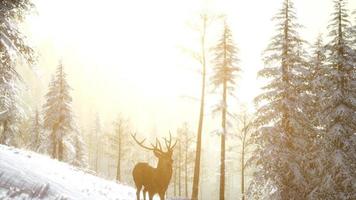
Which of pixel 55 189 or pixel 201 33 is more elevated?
pixel 201 33

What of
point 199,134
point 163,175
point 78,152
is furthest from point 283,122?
point 78,152

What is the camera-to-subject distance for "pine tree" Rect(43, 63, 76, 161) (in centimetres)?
4262

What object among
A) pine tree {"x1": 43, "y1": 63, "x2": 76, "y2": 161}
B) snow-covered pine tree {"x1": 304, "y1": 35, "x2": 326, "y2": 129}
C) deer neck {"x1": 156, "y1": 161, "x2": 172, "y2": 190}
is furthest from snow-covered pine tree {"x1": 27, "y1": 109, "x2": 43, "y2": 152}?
deer neck {"x1": 156, "y1": 161, "x2": 172, "y2": 190}

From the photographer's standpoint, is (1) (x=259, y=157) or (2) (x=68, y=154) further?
(2) (x=68, y=154)

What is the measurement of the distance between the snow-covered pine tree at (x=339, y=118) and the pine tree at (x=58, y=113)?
2939cm

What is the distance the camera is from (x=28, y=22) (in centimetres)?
1748

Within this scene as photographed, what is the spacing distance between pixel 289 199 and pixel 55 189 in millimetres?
14042

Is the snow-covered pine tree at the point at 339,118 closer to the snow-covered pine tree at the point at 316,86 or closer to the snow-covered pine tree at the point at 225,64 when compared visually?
the snow-covered pine tree at the point at 316,86

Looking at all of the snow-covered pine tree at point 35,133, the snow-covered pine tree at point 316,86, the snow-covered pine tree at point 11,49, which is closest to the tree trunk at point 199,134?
the snow-covered pine tree at point 316,86

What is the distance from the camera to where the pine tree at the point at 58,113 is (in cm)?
4262

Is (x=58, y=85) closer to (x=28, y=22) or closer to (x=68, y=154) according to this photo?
(x=68, y=154)

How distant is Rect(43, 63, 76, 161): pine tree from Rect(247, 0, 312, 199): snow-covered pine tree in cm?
2559

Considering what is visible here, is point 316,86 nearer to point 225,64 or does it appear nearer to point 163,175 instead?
point 225,64

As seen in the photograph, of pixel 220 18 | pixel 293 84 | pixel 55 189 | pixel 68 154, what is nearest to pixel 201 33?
pixel 220 18
